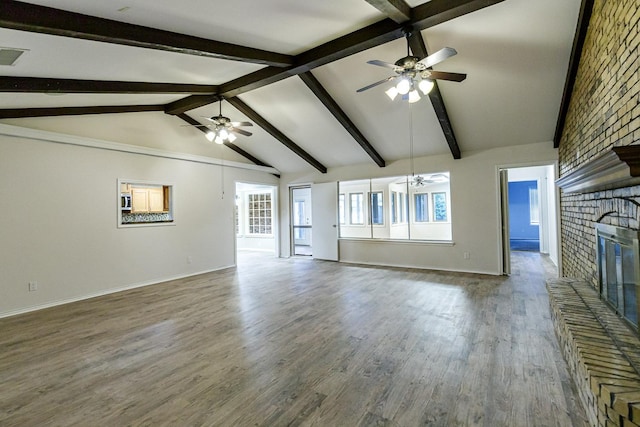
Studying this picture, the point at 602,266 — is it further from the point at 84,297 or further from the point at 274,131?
the point at 84,297

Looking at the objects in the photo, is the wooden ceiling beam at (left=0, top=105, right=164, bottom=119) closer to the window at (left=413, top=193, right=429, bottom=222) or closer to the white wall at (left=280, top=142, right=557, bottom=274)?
the white wall at (left=280, top=142, right=557, bottom=274)

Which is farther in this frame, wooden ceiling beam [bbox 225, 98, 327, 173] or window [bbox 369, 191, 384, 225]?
window [bbox 369, 191, 384, 225]

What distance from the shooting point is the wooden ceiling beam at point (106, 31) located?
2225 millimetres

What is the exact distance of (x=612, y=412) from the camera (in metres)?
1.50

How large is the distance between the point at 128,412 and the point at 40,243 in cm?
380

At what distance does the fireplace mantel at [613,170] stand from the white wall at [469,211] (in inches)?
119

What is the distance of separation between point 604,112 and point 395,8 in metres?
2.09

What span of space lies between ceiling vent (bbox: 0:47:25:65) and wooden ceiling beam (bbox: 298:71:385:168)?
302 cm

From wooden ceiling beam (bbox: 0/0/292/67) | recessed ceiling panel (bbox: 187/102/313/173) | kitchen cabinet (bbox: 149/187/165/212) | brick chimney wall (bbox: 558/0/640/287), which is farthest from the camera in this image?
kitchen cabinet (bbox: 149/187/165/212)

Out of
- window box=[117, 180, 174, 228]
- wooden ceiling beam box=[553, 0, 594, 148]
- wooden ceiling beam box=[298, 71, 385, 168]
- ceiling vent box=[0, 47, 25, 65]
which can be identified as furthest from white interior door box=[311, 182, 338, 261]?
ceiling vent box=[0, 47, 25, 65]

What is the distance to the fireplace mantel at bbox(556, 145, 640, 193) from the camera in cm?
169

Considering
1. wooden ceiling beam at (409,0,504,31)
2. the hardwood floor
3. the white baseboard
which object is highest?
wooden ceiling beam at (409,0,504,31)

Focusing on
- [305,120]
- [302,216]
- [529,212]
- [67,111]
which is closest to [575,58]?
[305,120]

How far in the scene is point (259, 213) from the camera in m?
10.6
